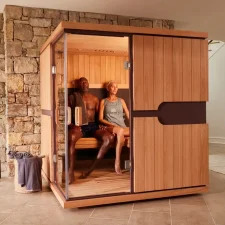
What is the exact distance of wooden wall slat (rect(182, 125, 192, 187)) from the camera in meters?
3.80

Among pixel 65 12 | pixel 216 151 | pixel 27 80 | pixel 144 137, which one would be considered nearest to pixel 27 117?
pixel 27 80

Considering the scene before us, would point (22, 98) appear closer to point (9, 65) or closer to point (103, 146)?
point (9, 65)

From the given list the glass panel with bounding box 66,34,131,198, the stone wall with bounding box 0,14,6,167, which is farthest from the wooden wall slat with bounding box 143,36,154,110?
the stone wall with bounding box 0,14,6,167

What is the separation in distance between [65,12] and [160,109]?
2416 millimetres

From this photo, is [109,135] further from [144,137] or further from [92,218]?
[92,218]

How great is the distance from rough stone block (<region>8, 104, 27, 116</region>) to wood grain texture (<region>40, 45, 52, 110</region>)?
318 mm

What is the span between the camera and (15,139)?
4.86 meters

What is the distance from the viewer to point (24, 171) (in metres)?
4.02

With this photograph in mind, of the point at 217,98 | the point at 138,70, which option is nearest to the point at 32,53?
the point at 138,70

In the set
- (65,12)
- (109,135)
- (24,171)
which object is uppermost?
(65,12)

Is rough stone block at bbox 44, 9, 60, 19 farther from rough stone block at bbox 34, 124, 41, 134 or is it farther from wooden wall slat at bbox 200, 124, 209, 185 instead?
wooden wall slat at bbox 200, 124, 209, 185

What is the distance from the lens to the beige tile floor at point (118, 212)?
312 centimetres

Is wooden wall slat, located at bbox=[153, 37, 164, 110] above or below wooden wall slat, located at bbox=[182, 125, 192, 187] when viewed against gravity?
above

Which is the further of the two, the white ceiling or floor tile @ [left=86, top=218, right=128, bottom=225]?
the white ceiling
